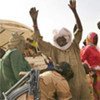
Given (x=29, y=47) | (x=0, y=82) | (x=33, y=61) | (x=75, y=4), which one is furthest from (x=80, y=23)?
(x=29, y=47)

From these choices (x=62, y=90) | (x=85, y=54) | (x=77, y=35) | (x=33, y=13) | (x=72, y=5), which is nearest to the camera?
(x=62, y=90)

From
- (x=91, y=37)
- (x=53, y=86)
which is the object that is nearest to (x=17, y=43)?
(x=53, y=86)

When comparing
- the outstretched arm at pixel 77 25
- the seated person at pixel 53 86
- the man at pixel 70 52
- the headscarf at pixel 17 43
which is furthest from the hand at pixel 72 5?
the seated person at pixel 53 86

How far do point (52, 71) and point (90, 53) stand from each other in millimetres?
2466

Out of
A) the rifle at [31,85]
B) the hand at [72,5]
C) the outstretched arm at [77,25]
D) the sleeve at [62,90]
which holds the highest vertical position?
the hand at [72,5]

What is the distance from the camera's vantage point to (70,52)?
920 centimetres

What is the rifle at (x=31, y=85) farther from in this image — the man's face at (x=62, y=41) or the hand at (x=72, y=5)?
the hand at (x=72, y=5)

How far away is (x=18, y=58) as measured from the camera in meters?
8.97

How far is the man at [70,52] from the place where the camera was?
911cm

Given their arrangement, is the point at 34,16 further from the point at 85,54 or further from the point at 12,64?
the point at 85,54

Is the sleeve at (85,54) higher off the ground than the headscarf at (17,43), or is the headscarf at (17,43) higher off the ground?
the headscarf at (17,43)

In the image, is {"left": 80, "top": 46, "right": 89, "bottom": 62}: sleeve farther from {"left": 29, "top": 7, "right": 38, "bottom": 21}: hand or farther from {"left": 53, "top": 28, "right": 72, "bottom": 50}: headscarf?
{"left": 29, "top": 7, "right": 38, "bottom": 21}: hand

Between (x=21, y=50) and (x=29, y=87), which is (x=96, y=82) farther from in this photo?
(x=29, y=87)

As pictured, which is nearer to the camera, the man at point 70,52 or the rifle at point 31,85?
the rifle at point 31,85
